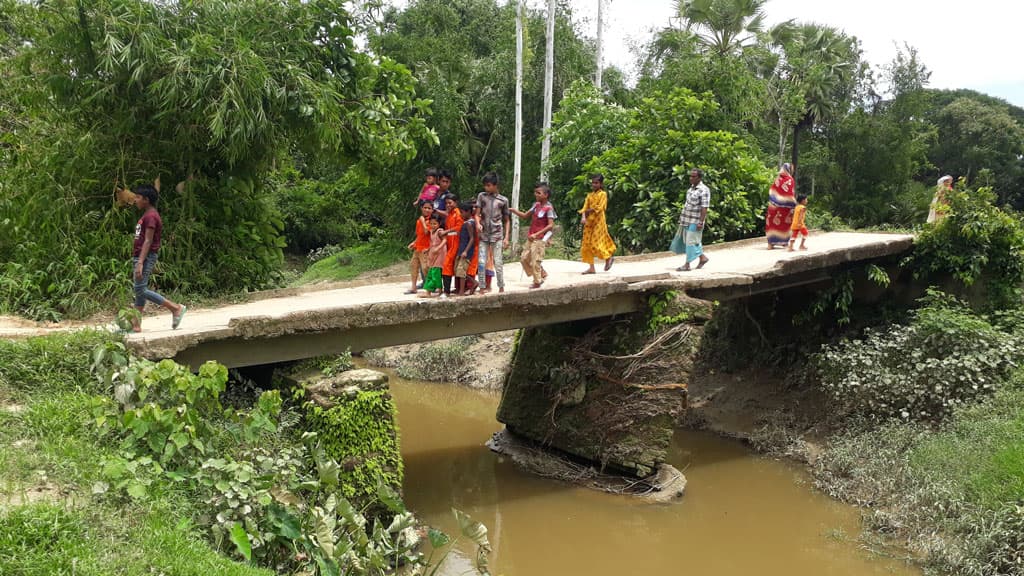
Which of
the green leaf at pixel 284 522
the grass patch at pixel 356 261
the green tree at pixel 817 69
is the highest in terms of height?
the green tree at pixel 817 69

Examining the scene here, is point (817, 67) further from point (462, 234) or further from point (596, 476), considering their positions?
point (462, 234)

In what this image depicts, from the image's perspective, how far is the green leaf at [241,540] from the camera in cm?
473

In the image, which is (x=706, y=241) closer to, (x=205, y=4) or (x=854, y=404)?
(x=854, y=404)

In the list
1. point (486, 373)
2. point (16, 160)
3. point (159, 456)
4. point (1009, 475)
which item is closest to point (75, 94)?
point (16, 160)

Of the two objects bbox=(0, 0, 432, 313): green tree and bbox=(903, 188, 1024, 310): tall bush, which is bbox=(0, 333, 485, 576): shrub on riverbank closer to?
bbox=(0, 0, 432, 313): green tree

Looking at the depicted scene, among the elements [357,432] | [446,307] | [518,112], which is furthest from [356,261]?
[357,432]

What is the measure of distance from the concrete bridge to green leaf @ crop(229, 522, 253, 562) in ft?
6.91

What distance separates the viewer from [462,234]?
8.29 metres

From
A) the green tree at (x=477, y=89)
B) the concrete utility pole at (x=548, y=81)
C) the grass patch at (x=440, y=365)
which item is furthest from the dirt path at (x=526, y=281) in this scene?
the green tree at (x=477, y=89)

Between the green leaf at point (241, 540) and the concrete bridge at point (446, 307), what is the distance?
2106 millimetres

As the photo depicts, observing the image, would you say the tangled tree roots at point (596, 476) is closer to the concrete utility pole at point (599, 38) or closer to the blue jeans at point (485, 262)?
the blue jeans at point (485, 262)

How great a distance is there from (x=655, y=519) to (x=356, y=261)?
17615 millimetres

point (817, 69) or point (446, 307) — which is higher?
point (817, 69)

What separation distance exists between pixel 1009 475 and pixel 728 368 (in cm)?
617
